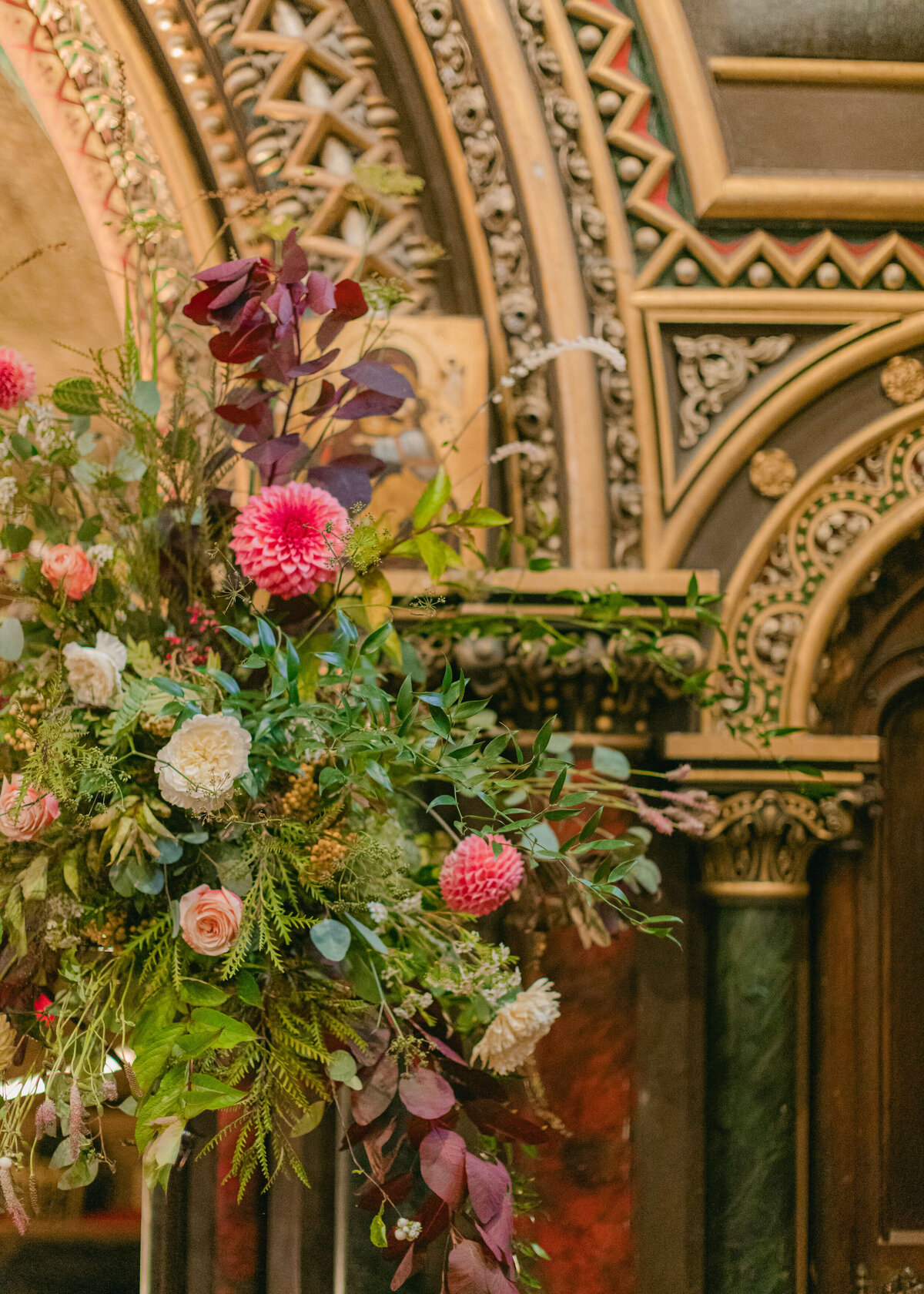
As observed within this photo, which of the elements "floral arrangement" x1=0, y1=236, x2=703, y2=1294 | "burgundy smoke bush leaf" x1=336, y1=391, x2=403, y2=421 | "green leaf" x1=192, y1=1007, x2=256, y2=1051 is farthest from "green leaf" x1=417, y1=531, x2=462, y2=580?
"green leaf" x1=192, y1=1007, x2=256, y2=1051

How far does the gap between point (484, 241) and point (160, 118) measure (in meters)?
0.43

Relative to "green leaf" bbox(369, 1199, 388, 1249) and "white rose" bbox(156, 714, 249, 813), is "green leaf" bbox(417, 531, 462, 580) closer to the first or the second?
"white rose" bbox(156, 714, 249, 813)

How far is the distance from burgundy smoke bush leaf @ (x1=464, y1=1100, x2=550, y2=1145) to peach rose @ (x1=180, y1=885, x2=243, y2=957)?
0.94ft

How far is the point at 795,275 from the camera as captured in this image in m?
1.33

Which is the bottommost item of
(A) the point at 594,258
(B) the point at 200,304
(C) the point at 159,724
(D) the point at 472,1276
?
(D) the point at 472,1276

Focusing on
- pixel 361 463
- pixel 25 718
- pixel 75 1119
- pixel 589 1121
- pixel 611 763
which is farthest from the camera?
pixel 589 1121

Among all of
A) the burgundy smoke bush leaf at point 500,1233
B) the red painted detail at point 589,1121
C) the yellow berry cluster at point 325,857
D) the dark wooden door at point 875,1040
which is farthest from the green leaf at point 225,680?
the dark wooden door at point 875,1040

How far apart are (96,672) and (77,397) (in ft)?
0.90

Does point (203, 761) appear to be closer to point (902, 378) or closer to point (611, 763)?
point (611, 763)

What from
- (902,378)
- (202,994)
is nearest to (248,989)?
(202,994)

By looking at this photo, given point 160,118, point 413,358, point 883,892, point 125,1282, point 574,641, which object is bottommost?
point 125,1282

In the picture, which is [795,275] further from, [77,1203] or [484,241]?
[77,1203]

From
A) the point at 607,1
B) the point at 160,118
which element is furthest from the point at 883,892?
the point at 160,118

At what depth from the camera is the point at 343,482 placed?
3.28 feet
